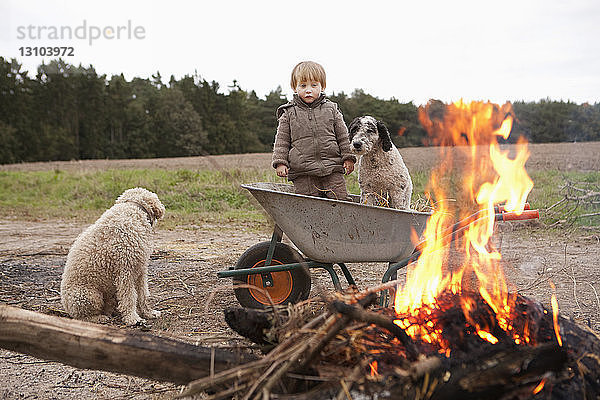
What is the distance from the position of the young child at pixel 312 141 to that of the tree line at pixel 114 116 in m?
23.9

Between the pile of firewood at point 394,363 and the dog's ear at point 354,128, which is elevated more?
the dog's ear at point 354,128

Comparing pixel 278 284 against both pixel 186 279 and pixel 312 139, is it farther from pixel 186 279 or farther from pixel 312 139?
pixel 186 279

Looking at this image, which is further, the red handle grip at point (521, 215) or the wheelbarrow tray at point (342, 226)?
the wheelbarrow tray at point (342, 226)

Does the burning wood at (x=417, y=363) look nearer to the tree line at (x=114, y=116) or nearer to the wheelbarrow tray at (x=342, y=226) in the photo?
the wheelbarrow tray at (x=342, y=226)

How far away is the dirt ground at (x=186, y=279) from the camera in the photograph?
2471 millimetres

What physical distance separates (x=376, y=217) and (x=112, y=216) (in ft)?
6.72

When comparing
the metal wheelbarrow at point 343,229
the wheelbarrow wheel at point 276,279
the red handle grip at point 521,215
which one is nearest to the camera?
the red handle grip at point 521,215

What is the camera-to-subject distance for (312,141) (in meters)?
3.45

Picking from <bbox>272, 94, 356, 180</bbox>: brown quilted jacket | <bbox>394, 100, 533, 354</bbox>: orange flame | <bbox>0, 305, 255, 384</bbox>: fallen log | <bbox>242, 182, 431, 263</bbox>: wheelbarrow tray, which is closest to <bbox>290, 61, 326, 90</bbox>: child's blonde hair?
<bbox>272, 94, 356, 180</bbox>: brown quilted jacket

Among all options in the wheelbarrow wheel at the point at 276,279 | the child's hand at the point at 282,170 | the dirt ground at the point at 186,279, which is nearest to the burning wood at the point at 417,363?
the dirt ground at the point at 186,279

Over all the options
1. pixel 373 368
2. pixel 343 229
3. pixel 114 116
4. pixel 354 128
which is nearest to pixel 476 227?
pixel 343 229

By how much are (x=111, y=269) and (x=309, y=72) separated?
211 cm

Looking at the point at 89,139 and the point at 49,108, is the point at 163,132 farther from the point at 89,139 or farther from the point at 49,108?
the point at 49,108

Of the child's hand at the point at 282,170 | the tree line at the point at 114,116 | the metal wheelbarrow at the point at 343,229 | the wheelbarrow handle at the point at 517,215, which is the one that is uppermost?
the tree line at the point at 114,116
